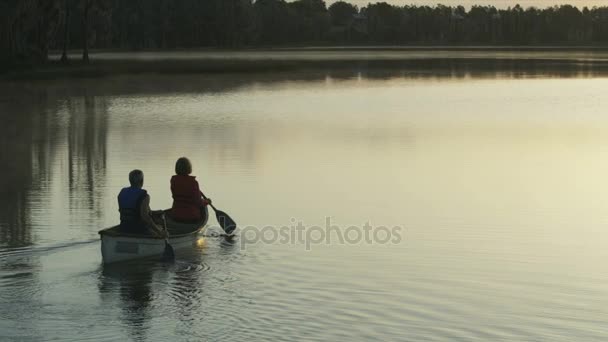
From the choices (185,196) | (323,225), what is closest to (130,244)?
(185,196)

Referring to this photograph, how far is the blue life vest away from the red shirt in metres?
1.46

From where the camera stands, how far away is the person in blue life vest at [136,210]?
16.4 metres

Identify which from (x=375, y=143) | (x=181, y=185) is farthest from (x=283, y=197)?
(x=375, y=143)

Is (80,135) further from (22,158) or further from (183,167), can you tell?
(183,167)

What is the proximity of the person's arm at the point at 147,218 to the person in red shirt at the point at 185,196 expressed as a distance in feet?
4.25

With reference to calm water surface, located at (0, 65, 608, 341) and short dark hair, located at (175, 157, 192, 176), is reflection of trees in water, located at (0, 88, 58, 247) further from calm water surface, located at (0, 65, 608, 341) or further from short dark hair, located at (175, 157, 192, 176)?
short dark hair, located at (175, 157, 192, 176)

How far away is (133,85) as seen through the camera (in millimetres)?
71875

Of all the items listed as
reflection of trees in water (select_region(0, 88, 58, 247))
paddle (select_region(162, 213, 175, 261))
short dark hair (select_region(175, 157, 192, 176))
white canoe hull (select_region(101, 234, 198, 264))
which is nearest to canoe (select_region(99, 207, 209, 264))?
white canoe hull (select_region(101, 234, 198, 264))

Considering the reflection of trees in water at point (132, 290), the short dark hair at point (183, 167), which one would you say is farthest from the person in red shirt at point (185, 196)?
the reflection of trees in water at point (132, 290)

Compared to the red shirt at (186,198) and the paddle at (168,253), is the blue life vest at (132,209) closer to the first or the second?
the paddle at (168,253)

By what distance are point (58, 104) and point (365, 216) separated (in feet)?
111

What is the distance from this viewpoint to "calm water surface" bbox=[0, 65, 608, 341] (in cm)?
1350

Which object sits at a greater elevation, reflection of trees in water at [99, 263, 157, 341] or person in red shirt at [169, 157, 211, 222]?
person in red shirt at [169, 157, 211, 222]

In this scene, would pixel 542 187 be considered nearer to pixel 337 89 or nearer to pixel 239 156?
pixel 239 156
